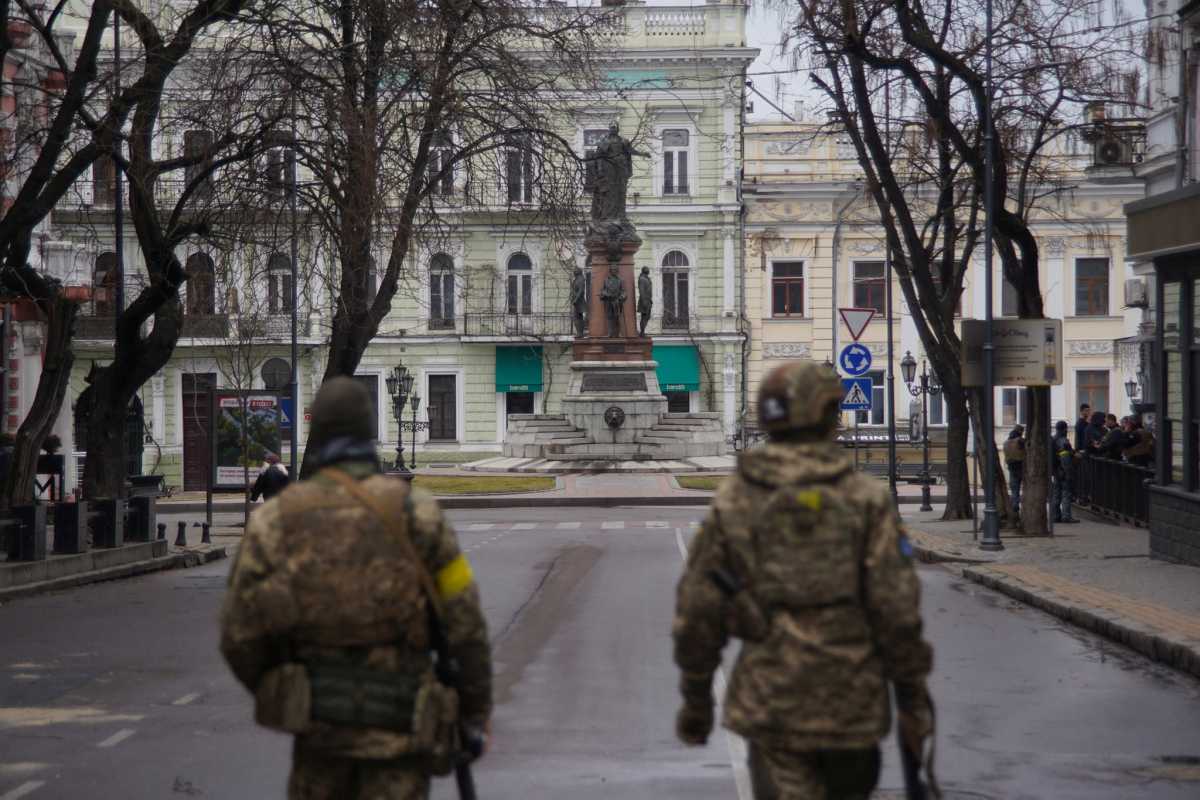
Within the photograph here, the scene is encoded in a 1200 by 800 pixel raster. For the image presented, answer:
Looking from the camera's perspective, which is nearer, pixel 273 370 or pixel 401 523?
pixel 401 523

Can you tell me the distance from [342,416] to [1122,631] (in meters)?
9.92

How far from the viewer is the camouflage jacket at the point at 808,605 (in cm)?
504

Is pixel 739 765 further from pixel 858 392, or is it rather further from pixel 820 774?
pixel 858 392

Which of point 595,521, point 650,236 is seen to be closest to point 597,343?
point 650,236

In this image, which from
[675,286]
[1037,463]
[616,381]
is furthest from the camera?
[675,286]

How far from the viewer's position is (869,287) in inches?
2566

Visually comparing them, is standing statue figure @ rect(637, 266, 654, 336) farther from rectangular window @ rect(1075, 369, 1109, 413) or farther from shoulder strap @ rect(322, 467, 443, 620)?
shoulder strap @ rect(322, 467, 443, 620)

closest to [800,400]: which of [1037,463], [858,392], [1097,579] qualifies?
[1097,579]

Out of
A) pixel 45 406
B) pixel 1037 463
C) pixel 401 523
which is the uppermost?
pixel 45 406

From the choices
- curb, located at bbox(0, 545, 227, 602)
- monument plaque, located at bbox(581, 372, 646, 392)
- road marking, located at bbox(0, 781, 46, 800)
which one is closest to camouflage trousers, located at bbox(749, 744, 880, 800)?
road marking, located at bbox(0, 781, 46, 800)

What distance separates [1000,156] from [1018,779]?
1758cm

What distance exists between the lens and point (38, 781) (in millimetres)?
8477

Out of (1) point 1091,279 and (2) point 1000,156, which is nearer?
(2) point 1000,156

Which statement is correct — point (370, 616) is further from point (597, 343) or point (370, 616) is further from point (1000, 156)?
point (597, 343)
